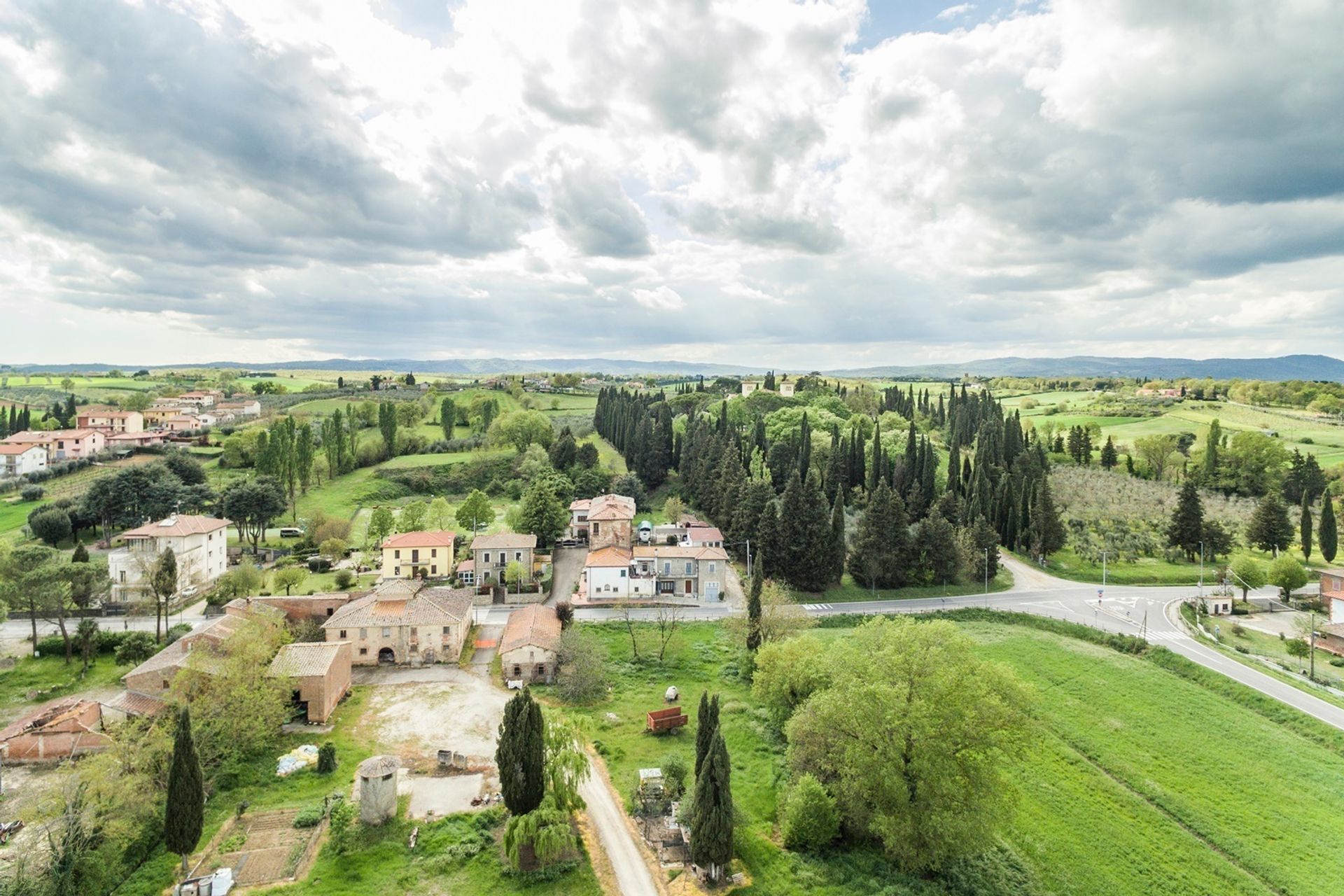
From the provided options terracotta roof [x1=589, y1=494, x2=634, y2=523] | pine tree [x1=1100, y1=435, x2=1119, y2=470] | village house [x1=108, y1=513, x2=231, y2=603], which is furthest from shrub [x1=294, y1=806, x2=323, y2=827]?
pine tree [x1=1100, y1=435, x2=1119, y2=470]

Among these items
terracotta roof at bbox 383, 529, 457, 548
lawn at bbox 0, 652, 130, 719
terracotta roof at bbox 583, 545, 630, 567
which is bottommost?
lawn at bbox 0, 652, 130, 719

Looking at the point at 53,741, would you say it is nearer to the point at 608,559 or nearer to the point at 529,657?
the point at 529,657

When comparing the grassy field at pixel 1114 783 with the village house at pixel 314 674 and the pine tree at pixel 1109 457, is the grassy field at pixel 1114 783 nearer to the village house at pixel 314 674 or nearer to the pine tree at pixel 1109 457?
the village house at pixel 314 674

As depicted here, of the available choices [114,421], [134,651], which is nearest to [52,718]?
[134,651]

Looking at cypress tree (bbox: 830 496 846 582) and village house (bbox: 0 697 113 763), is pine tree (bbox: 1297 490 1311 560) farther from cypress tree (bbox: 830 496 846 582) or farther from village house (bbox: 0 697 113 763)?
village house (bbox: 0 697 113 763)

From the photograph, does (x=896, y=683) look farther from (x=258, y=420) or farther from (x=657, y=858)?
(x=258, y=420)

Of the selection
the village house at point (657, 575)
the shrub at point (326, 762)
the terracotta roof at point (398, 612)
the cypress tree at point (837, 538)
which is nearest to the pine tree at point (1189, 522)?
the cypress tree at point (837, 538)
